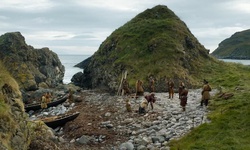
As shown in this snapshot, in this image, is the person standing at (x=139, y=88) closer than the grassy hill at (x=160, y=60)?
Yes

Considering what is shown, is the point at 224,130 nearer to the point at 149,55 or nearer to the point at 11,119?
the point at 11,119

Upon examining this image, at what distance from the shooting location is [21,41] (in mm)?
67875

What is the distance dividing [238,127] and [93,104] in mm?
21392

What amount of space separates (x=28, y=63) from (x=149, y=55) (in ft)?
88.2

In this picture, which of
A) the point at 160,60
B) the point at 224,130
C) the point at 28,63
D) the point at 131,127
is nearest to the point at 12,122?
the point at 131,127

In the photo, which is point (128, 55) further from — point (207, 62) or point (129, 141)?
point (129, 141)

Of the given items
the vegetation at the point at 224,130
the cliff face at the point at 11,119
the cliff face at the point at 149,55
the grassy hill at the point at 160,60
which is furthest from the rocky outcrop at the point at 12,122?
the cliff face at the point at 149,55

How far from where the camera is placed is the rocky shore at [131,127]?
22641mm

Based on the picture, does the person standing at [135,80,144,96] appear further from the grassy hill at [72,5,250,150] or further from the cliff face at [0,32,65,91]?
the cliff face at [0,32,65,91]

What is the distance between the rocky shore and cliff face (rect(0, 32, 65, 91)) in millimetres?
27053

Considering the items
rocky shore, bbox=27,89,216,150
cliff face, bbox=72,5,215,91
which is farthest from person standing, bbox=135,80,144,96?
cliff face, bbox=72,5,215,91

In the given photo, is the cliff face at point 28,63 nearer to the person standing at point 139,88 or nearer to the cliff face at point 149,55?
the cliff face at point 149,55

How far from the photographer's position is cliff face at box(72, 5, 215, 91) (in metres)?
47.9

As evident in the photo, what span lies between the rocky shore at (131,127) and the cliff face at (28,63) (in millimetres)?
27053
